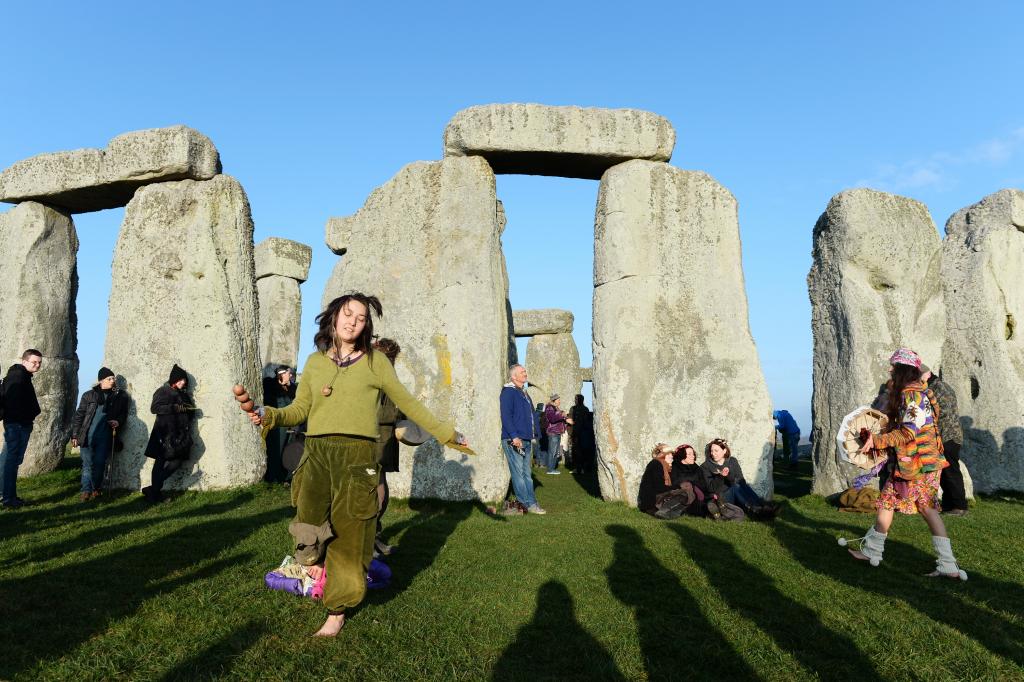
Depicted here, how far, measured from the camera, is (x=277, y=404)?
10.2 m

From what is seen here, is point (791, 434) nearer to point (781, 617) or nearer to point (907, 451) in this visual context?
point (907, 451)

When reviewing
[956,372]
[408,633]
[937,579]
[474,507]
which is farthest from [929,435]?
[956,372]

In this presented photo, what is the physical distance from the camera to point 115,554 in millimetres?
5324

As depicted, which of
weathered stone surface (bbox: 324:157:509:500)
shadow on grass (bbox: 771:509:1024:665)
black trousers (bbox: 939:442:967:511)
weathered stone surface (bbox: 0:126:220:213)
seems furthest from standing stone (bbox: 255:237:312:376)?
black trousers (bbox: 939:442:967:511)

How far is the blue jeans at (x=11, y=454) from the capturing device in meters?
7.67

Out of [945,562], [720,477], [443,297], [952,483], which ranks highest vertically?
[443,297]

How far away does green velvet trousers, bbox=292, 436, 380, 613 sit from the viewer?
3824 millimetres

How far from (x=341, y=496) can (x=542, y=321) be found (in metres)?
17.5

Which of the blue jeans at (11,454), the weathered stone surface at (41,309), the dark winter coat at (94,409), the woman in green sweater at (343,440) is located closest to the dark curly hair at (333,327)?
the woman in green sweater at (343,440)

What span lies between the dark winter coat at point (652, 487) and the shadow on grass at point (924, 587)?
1.39 m

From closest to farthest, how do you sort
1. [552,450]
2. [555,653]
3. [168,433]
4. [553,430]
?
[555,653]
[168,433]
[553,430]
[552,450]

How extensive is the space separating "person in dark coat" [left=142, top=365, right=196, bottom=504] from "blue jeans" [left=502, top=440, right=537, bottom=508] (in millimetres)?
3864

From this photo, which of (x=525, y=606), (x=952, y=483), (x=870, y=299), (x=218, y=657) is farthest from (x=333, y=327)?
(x=870, y=299)

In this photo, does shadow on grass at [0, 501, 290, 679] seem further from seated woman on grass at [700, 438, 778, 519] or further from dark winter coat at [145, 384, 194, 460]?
seated woman on grass at [700, 438, 778, 519]
